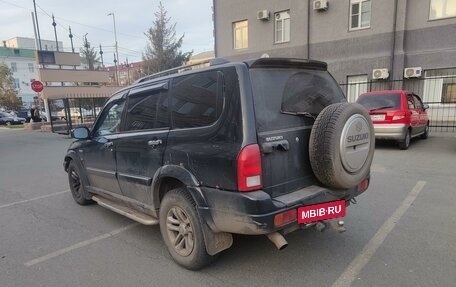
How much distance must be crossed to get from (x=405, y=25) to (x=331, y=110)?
14.5 m

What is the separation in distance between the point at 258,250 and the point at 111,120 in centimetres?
260

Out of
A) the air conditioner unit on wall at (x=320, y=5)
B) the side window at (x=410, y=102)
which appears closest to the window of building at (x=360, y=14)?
the air conditioner unit on wall at (x=320, y=5)

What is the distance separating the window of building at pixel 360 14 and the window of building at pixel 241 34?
6.25m

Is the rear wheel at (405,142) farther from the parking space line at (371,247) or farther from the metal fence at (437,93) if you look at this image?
the metal fence at (437,93)

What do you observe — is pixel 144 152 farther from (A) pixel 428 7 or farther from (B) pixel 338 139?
(A) pixel 428 7

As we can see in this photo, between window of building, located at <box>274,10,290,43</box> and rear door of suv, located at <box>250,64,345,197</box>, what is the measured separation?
16.5 meters

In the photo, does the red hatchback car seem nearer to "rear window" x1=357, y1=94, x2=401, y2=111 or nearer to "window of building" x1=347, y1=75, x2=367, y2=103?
"rear window" x1=357, y1=94, x2=401, y2=111

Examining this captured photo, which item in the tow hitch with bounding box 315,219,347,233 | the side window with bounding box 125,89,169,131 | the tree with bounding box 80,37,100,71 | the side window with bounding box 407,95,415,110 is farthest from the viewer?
the tree with bounding box 80,37,100,71

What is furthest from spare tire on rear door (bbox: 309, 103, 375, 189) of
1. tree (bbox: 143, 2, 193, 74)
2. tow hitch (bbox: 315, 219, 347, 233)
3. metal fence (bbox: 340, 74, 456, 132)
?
tree (bbox: 143, 2, 193, 74)

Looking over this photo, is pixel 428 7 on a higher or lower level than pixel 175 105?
higher

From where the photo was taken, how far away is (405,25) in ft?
48.5

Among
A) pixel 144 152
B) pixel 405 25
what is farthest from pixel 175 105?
pixel 405 25

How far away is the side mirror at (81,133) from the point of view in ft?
16.0

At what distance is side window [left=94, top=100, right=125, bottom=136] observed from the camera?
4398mm
